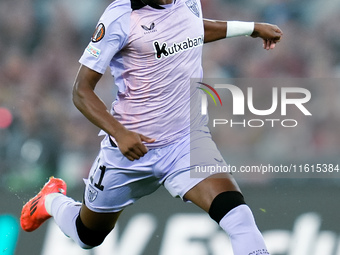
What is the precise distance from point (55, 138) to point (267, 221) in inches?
83.9

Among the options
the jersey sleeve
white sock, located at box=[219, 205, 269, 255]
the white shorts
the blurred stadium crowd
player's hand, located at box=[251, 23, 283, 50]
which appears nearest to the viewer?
white sock, located at box=[219, 205, 269, 255]

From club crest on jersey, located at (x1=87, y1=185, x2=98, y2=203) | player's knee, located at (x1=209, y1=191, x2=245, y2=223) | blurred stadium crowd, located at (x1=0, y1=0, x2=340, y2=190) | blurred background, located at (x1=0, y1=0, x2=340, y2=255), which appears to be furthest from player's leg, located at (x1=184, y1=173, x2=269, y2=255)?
blurred stadium crowd, located at (x1=0, y1=0, x2=340, y2=190)

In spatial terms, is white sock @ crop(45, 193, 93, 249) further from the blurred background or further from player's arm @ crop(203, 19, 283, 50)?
player's arm @ crop(203, 19, 283, 50)

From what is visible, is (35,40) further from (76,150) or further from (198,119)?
(198,119)

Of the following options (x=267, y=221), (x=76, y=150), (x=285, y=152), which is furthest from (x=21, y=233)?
(x=285, y=152)

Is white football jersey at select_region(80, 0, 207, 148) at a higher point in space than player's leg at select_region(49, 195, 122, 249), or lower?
higher

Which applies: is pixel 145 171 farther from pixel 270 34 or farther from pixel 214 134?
pixel 214 134

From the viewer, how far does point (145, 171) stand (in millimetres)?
4297

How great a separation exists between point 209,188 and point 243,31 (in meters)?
1.22

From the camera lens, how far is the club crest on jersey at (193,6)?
4.36m

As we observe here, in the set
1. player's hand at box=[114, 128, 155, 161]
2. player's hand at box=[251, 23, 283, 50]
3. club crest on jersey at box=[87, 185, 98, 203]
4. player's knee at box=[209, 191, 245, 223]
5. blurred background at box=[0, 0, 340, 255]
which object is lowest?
blurred background at box=[0, 0, 340, 255]

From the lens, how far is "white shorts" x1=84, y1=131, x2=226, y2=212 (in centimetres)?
421

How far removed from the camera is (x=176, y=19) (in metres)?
4.25

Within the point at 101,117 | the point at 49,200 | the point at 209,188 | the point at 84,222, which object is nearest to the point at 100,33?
the point at 101,117
